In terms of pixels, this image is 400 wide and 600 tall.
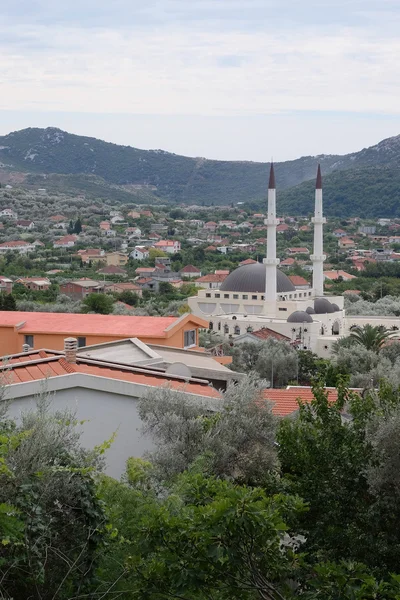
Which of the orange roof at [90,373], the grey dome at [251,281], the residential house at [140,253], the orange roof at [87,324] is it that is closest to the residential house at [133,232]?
the residential house at [140,253]

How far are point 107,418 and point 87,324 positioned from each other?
10573 mm

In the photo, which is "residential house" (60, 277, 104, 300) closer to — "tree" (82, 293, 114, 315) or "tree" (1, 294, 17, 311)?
"tree" (82, 293, 114, 315)

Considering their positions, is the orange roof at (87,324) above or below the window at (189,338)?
above

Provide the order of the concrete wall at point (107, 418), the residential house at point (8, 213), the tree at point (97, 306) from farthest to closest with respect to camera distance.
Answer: the residential house at point (8, 213) < the tree at point (97, 306) < the concrete wall at point (107, 418)

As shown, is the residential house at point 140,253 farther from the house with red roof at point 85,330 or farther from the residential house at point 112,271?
Answer: the house with red roof at point 85,330

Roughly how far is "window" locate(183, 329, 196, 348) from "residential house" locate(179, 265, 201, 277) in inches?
2732

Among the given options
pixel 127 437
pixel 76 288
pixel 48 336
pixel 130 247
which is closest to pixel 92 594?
pixel 127 437

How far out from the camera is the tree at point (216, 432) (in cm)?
1002

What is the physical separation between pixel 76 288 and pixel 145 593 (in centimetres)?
6525

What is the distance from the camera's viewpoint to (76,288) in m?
71.3

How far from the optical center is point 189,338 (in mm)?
23625

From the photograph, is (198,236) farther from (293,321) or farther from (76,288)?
(293,321)

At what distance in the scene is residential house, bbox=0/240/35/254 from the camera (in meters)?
108

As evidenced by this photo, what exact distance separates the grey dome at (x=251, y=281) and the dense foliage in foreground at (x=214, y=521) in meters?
49.9
